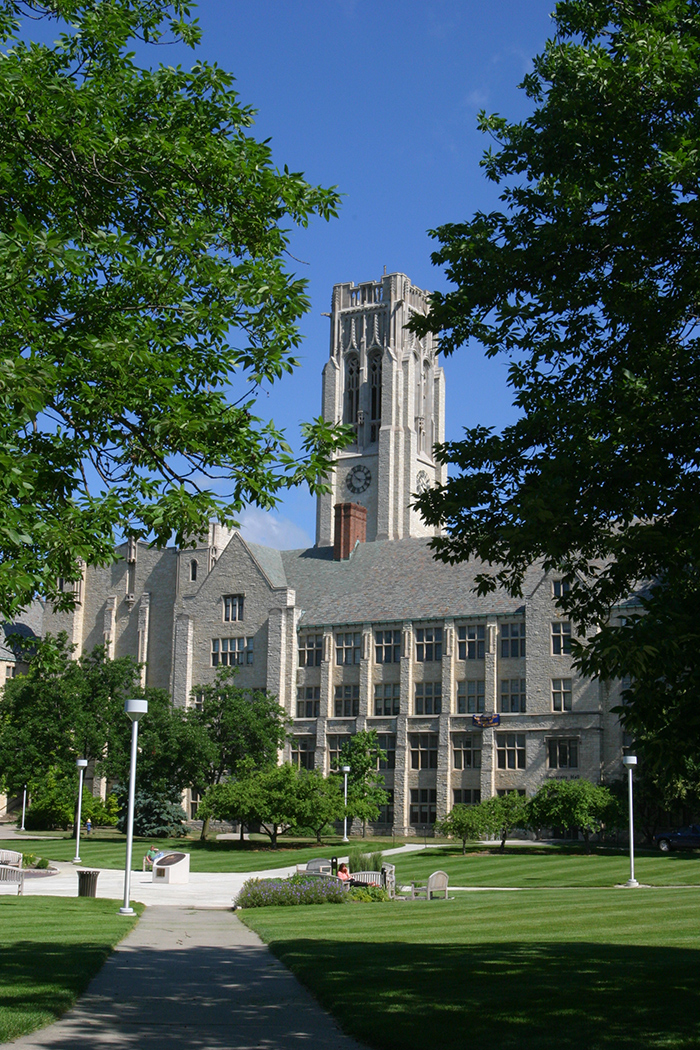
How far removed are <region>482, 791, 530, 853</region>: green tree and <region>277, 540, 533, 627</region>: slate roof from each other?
12938 millimetres

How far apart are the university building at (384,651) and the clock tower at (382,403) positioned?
1409 cm

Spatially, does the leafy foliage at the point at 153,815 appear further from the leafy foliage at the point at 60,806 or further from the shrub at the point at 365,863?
the shrub at the point at 365,863

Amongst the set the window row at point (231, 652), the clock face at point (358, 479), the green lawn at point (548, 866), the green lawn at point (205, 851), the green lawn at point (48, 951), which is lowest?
the green lawn at point (205, 851)

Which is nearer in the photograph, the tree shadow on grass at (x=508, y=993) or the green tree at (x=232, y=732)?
the tree shadow on grass at (x=508, y=993)

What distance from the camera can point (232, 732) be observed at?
5888cm

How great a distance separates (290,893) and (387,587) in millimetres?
42730

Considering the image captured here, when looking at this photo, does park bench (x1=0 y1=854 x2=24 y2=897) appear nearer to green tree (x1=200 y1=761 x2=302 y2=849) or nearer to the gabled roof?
green tree (x1=200 y1=761 x2=302 y2=849)

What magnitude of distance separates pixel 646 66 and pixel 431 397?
292ft

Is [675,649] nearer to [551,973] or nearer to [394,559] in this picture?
[551,973]

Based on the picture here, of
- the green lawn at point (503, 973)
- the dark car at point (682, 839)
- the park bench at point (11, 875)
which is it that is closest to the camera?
the green lawn at point (503, 973)

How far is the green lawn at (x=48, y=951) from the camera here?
10.8m

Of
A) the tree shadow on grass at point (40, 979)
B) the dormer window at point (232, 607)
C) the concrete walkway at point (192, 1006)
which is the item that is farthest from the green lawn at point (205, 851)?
the tree shadow on grass at point (40, 979)

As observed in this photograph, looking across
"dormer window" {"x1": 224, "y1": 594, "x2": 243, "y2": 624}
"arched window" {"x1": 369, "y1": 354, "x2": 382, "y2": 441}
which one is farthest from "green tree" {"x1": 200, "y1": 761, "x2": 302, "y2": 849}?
"arched window" {"x1": 369, "y1": 354, "x2": 382, "y2": 441}

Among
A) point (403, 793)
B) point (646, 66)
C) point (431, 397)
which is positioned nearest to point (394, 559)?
point (403, 793)
